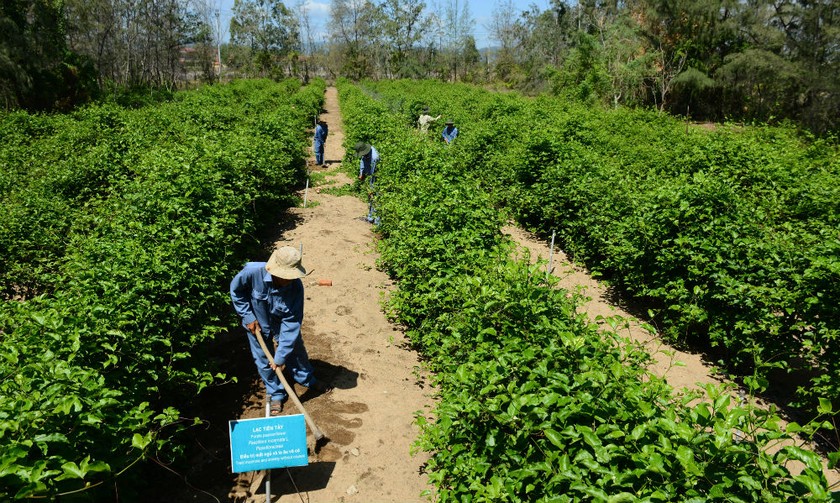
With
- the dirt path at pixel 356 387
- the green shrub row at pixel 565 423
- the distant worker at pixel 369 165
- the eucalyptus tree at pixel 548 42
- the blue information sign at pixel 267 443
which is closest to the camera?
the green shrub row at pixel 565 423

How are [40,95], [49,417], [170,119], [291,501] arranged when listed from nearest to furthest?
[49,417] < [291,501] < [170,119] < [40,95]

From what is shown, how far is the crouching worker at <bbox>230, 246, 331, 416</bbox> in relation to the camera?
4480 mm

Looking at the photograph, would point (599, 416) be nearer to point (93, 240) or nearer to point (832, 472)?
point (832, 472)

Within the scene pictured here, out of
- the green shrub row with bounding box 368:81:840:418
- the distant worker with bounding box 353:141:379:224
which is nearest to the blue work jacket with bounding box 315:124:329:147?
the green shrub row with bounding box 368:81:840:418

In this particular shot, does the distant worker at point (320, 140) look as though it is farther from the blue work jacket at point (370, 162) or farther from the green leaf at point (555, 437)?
the green leaf at point (555, 437)

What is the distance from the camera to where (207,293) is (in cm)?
486

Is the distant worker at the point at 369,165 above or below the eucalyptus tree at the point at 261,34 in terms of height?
below

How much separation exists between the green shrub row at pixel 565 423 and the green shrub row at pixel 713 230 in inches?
42.9

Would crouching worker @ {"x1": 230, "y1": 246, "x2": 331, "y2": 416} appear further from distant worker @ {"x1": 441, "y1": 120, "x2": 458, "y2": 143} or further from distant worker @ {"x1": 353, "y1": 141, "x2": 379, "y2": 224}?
distant worker @ {"x1": 441, "y1": 120, "x2": 458, "y2": 143}

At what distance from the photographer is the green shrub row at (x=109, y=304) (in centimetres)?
251

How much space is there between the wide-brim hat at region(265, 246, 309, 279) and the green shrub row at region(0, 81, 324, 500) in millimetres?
802

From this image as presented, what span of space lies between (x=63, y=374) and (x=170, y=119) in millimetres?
14020

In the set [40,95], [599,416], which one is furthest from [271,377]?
[40,95]

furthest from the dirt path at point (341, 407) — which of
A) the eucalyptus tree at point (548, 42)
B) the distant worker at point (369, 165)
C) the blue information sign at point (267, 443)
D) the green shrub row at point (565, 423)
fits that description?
the eucalyptus tree at point (548, 42)
